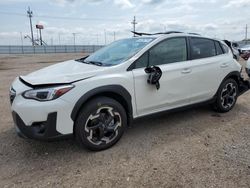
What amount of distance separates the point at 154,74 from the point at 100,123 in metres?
1.09

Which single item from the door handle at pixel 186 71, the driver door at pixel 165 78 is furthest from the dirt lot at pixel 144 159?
the door handle at pixel 186 71

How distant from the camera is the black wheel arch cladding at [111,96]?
3.41 metres

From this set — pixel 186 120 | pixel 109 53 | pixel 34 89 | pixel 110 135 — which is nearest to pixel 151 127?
pixel 186 120

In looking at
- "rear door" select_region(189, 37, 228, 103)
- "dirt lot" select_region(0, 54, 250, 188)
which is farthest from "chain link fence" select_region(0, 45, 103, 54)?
"rear door" select_region(189, 37, 228, 103)

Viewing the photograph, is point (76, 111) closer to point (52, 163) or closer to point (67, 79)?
point (67, 79)

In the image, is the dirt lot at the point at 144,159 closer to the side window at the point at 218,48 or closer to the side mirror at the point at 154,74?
the side mirror at the point at 154,74

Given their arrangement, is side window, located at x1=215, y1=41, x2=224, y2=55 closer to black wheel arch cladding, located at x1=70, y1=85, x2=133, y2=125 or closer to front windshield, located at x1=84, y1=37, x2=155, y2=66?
front windshield, located at x1=84, y1=37, x2=155, y2=66

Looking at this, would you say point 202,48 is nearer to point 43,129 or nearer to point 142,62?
point 142,62

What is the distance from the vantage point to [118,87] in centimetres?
372

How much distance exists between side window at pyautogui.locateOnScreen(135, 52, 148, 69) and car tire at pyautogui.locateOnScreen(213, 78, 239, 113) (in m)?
1.89

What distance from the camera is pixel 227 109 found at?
539 cm

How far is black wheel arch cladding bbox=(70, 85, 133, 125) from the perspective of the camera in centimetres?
341

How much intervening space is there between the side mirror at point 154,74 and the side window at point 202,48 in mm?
994

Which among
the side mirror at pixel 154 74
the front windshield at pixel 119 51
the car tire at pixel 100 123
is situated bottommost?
the car tire at pixel 100 123
